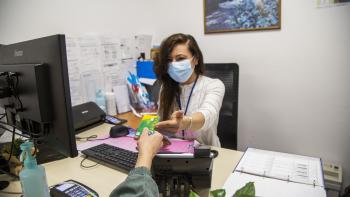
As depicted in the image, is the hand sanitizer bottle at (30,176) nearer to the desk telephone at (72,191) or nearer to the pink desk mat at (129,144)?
the desk telephone at (72,191)

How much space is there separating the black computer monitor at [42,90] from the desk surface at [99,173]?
208mm

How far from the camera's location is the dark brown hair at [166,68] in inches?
60.9

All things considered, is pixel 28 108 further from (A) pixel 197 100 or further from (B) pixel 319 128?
(B) pixel 319 128

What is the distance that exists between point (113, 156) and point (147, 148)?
397mm

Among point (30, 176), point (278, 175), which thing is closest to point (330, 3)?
point (278, 175)

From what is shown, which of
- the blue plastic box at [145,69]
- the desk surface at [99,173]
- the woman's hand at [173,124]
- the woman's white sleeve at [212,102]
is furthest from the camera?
the blue plastic box at [145,69]

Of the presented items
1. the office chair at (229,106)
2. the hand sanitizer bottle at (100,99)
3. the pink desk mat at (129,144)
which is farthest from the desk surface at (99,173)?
the hand sanitizer bottle at (100,99)

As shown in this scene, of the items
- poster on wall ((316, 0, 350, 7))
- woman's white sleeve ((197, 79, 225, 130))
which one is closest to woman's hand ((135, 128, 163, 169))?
woman's white sleeve ((197, 79, 225, 130))

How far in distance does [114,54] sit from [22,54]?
4.19 ft

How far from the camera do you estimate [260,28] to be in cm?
187

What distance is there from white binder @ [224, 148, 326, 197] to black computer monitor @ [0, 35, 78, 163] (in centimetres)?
59

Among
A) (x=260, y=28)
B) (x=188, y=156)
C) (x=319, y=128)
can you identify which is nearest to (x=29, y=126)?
(x=188, y=156)

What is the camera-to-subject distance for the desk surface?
3.08 feet

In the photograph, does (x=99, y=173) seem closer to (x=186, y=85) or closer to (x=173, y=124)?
(x=173, y=124)
